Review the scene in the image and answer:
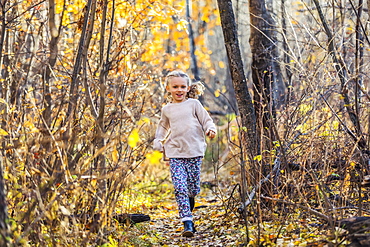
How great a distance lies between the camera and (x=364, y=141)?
4316mm

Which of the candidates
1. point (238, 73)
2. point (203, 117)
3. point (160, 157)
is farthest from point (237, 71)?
point (160, 157)

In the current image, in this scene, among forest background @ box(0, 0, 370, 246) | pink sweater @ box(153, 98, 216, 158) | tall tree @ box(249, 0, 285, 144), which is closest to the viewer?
forest background @ box(0, 0, 370, 246)

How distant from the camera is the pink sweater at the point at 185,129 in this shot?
15.7 feet

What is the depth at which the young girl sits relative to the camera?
4.74 metres

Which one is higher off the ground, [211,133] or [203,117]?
[203,117]

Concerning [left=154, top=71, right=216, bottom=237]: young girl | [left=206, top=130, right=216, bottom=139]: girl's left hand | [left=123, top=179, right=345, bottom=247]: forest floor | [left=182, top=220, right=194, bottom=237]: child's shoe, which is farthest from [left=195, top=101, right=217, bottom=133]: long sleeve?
[left=182, top=220, right=194, bottom=237]: child's shoe

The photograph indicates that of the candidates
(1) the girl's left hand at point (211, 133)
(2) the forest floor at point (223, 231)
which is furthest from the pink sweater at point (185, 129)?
(2) the forest floor at point (223, 231)

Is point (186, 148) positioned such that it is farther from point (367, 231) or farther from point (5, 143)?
point (367, 231)

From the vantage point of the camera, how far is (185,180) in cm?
471

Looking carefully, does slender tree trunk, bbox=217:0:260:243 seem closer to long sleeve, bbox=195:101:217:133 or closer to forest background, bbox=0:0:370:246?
forest background, bbox=0:0:370:246

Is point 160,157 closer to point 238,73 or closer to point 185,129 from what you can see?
point 185,129

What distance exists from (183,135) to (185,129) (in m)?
0.07

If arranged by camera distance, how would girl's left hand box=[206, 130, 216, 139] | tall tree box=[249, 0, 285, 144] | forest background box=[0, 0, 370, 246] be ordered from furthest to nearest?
tall tree box=[249, 0, 285, 144]
girl's left hand box=[206, 130, 216, 139]
forest background box=[0, 0, 370, 246]

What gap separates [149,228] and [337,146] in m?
2.12
